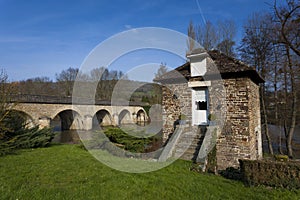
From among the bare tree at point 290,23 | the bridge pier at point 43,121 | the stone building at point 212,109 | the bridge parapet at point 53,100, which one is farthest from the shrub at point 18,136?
the bare tree at point 290,23

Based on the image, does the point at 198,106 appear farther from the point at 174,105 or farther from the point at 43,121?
A: the point at 43,121

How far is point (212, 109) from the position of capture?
8.59 metres

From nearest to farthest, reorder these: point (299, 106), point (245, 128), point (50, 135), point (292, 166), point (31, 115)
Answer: point (292, 166)
point (245, 128)
point (50, 135)
point (299, 106)
point (31, 115)

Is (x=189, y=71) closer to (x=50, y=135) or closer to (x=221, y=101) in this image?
(x=221, y=101)

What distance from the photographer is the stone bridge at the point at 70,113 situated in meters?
17.1

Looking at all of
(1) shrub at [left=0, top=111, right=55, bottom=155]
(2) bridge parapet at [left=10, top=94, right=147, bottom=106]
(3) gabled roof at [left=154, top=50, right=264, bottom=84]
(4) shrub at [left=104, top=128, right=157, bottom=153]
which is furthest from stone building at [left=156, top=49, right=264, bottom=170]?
(2) bridge parapet at [left=10, top=94, right=147, bottom=106]

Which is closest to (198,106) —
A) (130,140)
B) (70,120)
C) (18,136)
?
(130,140)

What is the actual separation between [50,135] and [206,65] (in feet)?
32.3

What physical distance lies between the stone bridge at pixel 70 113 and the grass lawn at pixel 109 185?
453cm

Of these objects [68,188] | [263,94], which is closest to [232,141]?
[68,188]

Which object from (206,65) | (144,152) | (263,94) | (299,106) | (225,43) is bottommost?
(144,152)

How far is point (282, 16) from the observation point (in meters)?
8.85

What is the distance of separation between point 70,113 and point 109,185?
73.8 feet

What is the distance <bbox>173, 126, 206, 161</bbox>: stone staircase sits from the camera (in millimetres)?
7658
